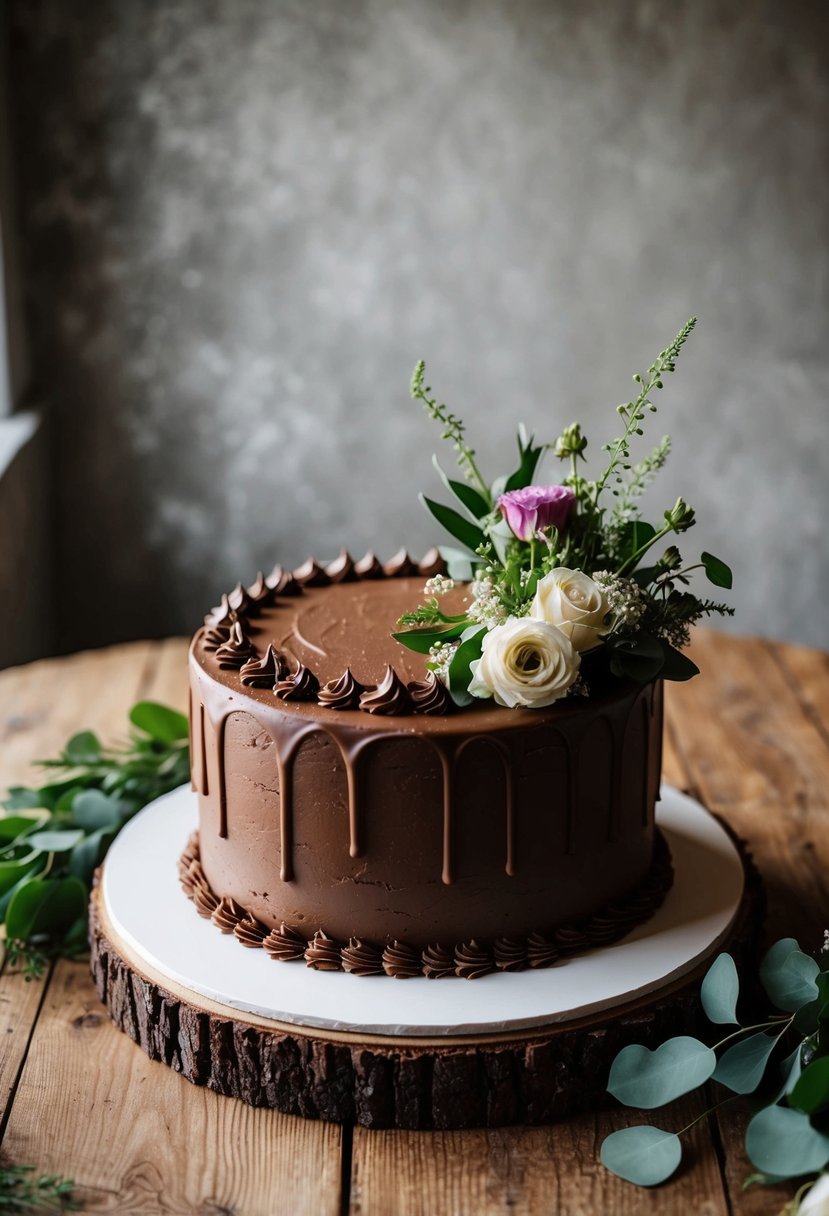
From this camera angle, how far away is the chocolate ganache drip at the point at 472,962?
6.08 feet

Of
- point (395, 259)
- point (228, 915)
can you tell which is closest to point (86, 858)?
point (228, 915)

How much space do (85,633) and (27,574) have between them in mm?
513

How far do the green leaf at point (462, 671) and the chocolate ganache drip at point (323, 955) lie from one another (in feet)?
1.32

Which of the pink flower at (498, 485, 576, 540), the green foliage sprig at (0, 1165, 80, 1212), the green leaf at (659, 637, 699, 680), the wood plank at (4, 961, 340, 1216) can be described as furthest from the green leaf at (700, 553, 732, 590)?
the green foliage sprig at (0, 1165, 80, 1212)

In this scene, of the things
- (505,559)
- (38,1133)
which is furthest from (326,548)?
(38,1133)

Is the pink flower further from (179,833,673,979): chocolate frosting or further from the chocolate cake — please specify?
(179,833,673,979): chocolate frosting

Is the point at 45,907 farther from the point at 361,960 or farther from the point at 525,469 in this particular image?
the point at 525,469

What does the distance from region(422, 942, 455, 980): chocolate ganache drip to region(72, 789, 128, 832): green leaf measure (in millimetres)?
812

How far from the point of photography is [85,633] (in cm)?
460

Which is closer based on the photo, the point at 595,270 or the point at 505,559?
the point at 505,559

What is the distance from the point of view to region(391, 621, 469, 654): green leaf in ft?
6.34

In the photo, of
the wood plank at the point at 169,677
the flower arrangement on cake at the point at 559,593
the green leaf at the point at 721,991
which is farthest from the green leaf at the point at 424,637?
the wood plank at the point at 169,677

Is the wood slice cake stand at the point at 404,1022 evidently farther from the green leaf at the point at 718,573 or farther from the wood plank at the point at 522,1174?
the green leaf at the point at 718,573

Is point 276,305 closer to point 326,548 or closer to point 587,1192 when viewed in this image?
point 326,548
